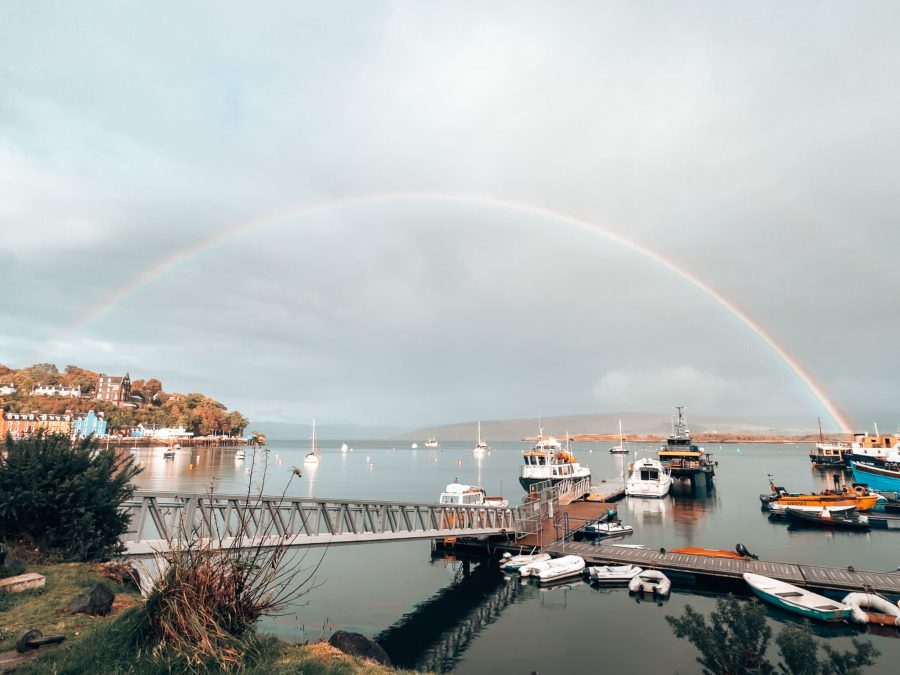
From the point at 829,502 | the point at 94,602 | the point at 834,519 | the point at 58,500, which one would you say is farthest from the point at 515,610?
the point at 829,502

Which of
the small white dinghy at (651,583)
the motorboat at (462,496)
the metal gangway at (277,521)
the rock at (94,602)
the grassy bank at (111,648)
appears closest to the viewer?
the grassy bank at (111,648)

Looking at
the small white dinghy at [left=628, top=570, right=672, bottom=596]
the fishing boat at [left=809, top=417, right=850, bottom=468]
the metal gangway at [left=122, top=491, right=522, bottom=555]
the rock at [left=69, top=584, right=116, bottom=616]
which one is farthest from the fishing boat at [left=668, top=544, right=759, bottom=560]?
the fishing boat at [left=809, top=417, right=850, bottom=468]

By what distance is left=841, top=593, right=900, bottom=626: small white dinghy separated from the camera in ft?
76.4

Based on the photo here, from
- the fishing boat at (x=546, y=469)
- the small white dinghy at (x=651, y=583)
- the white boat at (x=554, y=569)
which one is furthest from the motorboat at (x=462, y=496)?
the fishing boat at (x=546, y=469)

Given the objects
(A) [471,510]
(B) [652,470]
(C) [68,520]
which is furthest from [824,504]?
(C) [68,520]

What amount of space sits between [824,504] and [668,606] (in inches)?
1514

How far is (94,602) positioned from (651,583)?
1098 inches

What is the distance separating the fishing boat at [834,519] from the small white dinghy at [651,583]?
112ft

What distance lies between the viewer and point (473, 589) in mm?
31422

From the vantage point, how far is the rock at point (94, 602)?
9828 millimetres

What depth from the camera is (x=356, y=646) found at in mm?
11805

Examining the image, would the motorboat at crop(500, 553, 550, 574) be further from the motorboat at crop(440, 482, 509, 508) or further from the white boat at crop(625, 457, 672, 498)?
the white boat at crop(625, 457, 672, 498)

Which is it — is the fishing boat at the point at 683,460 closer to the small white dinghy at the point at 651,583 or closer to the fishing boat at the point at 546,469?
the fishing boat at the point at 546,469

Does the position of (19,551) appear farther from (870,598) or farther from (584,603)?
(870,598)
